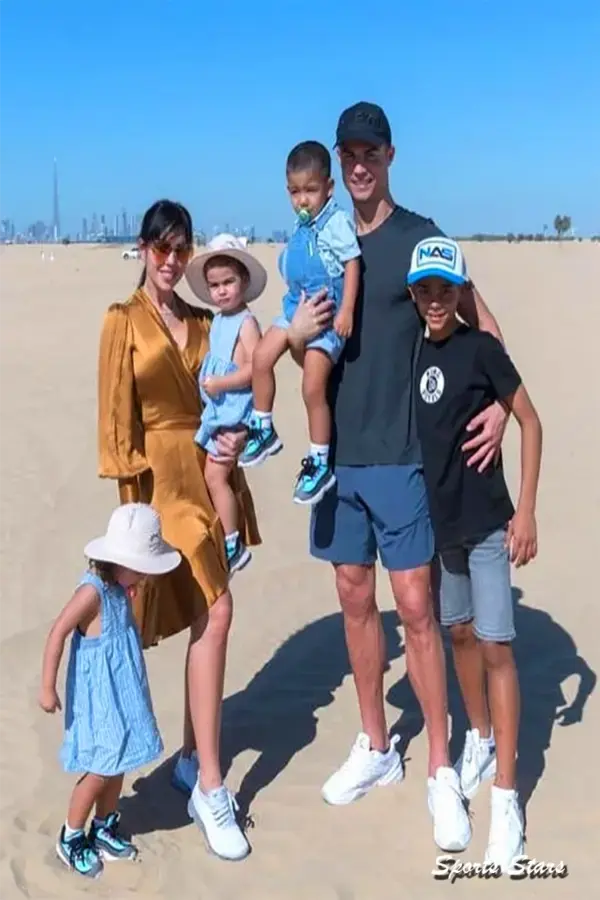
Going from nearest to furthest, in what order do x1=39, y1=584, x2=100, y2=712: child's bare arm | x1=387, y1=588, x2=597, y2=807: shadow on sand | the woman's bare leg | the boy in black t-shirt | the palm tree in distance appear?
x1=39, y1=584, x2=100, y2=712: child's bare arm < the boy in black t-shirt < the woman's bare leg < x1=387, y1=588, x2=597, y2=807: shadow on sand < the palm tree in distance

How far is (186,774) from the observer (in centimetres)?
449

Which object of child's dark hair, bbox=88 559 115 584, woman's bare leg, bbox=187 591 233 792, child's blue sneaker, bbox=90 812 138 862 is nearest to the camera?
child's dark hair, bbox=88 559 115 584

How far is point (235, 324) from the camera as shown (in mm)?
4160

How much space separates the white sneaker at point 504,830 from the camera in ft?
12.8

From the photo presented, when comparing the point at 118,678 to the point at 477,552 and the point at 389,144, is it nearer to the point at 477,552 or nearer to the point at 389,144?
the point at 477,552

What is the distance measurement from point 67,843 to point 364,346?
6.72ft

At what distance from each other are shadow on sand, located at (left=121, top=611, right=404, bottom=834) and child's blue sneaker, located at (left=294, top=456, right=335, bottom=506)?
1.29 meters

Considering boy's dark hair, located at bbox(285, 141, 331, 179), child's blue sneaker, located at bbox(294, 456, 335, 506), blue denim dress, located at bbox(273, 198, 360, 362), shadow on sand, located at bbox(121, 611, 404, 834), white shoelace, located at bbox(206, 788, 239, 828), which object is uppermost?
boy's dark hair, located at bbox(285, 141, 331, 179)

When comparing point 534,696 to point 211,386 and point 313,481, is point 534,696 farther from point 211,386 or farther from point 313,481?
point 211,386

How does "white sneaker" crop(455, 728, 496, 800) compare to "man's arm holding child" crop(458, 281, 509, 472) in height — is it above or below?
below

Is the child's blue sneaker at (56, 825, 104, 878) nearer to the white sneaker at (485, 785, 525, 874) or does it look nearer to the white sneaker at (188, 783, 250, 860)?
the white sneaker at (188, 783, 250, 860)

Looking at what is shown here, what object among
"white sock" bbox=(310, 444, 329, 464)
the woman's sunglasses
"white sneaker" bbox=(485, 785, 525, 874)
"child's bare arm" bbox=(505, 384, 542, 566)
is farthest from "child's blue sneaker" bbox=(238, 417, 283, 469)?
"white sneaker" bbox=(485, 785, 525, 874)

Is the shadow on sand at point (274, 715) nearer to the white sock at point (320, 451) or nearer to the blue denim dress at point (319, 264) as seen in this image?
the white sock at point (320, 451)

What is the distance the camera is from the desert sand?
394cm
